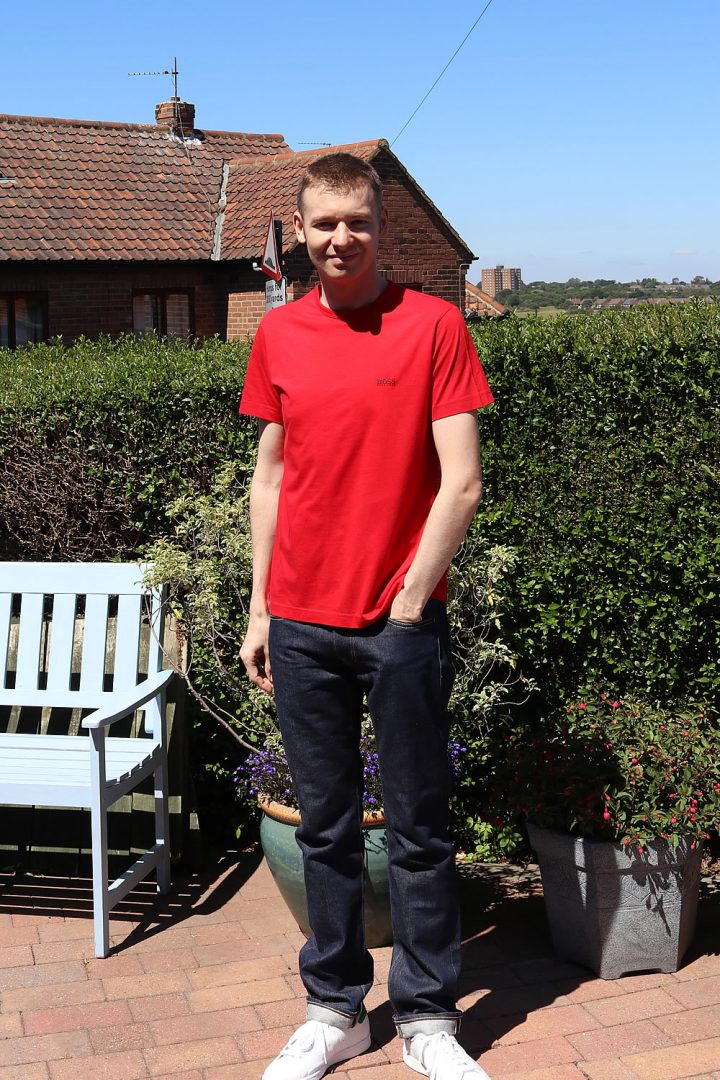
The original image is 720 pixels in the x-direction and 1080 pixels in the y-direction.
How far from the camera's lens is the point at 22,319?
19.7 meters

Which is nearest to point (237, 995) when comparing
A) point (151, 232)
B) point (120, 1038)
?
point (120, 1038)

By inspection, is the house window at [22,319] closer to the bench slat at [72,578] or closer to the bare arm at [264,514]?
the bench slat at [72,578]

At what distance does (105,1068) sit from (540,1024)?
1.17 metres

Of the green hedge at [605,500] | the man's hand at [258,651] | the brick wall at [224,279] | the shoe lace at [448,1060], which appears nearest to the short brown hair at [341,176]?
the man's hand at [258,651]

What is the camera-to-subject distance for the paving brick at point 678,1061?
2.97m

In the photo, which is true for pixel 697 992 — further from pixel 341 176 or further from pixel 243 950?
pixel 341 176

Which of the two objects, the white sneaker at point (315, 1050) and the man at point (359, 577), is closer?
the man at point (359, 577)

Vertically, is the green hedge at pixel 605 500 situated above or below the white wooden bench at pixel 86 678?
above

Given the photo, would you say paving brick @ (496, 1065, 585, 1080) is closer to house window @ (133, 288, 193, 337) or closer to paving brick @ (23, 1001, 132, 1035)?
paving brick @ (23, 1001, 132, 1035)

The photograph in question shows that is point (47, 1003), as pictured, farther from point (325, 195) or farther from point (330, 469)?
point (325, 195)

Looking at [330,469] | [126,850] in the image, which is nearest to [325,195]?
[330,469]

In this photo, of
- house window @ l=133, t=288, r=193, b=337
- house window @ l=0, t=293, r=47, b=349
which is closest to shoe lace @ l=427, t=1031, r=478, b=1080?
house window @ l=0, t=293, r=47, b=349

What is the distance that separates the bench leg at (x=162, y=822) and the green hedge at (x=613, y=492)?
135cm

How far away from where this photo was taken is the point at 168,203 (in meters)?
21.2
